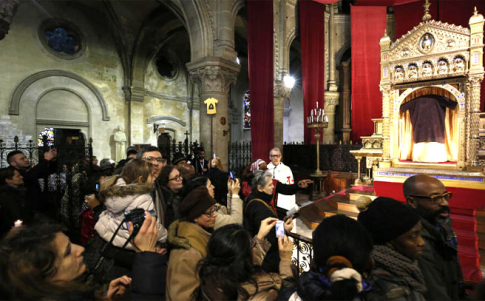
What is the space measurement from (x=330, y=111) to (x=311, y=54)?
10.3 ft

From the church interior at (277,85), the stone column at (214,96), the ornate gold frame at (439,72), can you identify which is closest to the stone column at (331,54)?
the church interior at (277,85)

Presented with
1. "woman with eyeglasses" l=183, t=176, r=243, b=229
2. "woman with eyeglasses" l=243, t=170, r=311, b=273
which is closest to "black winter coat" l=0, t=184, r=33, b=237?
"woman with eyeglasses" l=183, t=176, r=243, b=229

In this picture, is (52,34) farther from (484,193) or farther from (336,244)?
(484,193)

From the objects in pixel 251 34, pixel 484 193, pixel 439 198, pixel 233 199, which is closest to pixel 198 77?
pixel 251 34

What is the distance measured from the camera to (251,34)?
8.19m

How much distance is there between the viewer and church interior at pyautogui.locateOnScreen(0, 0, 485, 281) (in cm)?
486

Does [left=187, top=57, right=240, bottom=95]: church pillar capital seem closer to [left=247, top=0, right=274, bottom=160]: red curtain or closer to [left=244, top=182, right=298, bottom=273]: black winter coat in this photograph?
[left=247, top=0, right=274, bottom=160]: red curtain

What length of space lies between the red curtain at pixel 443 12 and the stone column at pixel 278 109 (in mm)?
5416

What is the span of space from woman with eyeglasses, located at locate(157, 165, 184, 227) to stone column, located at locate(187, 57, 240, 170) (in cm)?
449

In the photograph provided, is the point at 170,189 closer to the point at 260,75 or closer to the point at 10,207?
the point at 10,207

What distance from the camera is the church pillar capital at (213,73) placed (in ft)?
22.7

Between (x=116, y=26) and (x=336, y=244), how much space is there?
526 inches

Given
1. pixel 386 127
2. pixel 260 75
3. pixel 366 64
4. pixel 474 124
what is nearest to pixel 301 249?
pixel 386 127

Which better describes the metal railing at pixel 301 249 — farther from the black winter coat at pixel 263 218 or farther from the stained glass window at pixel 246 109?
the stained glass window at pixel 246 109
